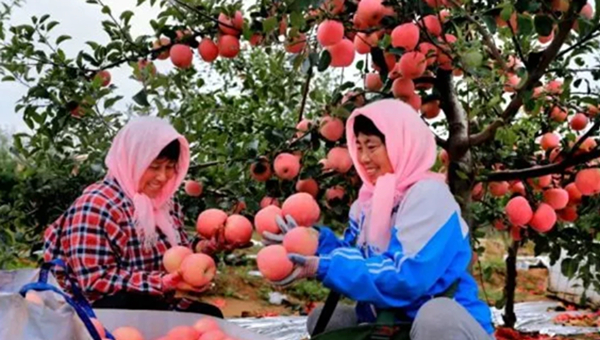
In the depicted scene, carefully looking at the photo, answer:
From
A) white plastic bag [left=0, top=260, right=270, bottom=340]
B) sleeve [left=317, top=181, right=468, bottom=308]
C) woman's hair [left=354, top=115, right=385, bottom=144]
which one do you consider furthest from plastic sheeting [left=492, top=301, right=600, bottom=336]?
white plastic bag [left=0, top=260, right=270, bottom=340]

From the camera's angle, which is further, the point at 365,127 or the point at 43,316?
the point at 365,127

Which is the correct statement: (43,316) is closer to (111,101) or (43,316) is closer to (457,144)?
(111,101)

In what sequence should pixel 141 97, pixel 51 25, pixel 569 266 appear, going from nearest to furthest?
pixel 141 97, pixel 51 25, pixel 569 266

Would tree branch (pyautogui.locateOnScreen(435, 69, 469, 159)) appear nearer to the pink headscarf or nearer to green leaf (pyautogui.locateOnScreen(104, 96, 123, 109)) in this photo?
the pink headscarf

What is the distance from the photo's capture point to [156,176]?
2268 millimetres

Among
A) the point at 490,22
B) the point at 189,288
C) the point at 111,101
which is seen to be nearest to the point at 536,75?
the point at 490,22

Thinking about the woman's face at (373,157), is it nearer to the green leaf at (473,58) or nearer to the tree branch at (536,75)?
the green leaf at (473,58)

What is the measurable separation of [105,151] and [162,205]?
0.61 metres

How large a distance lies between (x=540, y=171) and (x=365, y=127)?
0.92 meters

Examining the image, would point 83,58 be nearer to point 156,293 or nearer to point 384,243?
point 156,293

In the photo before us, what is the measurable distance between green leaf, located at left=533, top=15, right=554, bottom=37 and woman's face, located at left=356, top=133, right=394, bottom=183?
1.45ft

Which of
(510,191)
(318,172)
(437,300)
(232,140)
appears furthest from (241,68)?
(437,300)

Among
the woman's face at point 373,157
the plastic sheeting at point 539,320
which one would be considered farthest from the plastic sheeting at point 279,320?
the woman's face at point 373,157

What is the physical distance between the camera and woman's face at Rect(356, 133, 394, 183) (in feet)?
6.45
